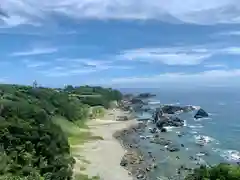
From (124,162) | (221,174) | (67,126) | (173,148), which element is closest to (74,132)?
(67,126)

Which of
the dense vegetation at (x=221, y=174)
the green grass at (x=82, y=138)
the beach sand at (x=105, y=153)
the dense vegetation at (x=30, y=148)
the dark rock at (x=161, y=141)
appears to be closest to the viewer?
the dense vegetation at (x=221, y=174)

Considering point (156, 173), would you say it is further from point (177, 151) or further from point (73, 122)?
point (73, 122)

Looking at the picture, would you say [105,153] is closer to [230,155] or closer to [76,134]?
[76,134]

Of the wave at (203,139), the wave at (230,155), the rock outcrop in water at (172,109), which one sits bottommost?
the wave at (230,155)

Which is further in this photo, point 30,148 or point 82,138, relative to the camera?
point 82,138

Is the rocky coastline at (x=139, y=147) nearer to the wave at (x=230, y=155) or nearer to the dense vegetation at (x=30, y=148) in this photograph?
the wave at (x=230, y=155)

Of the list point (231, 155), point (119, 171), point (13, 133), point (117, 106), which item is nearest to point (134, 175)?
point (119, 171)

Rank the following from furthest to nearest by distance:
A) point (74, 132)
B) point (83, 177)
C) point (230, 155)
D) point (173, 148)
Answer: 1. point (74, 132)
2. point (173, 148)
3. point (230, 155)
4. point (83, 177)

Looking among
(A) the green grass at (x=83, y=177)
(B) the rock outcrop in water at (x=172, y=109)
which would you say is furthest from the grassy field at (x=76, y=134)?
(B) the rock outcrop in water at (x=172, y=109)
